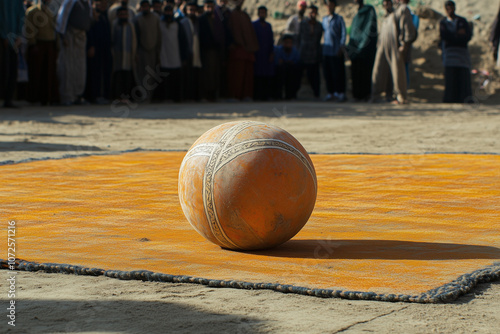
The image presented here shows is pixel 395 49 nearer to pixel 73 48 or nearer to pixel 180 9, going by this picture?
pixel 180 9

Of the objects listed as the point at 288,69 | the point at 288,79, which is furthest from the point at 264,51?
the point at 288,79

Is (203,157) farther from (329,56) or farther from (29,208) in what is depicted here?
(329,56)

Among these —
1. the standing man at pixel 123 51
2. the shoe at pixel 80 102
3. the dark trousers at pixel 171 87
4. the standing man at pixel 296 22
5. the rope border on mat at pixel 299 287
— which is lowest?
the shoe at pixel 80 102

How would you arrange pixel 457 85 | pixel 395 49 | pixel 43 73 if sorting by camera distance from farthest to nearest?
1. pixel 457 85
2. pixel 395 49
3. pixel 43 73

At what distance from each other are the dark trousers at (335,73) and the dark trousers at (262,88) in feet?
6.00

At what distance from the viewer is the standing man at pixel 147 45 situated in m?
17.7

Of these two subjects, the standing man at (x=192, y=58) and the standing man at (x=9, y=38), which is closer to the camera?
the standing man at (x=9, y=38)

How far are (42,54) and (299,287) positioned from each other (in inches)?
547

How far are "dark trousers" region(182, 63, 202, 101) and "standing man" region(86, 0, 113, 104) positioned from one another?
2.44m

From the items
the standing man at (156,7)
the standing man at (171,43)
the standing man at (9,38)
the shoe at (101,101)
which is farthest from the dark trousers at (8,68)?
the standing man at (156,7)

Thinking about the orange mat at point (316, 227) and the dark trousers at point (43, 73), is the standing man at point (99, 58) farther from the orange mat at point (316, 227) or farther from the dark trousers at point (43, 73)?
the orange mat at point (316, 227)

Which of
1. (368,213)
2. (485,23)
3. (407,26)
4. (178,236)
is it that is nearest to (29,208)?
(178,236)

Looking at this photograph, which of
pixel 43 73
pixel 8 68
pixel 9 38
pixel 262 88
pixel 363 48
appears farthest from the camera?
pixel 262 88

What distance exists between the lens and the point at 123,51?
57.1 feet
